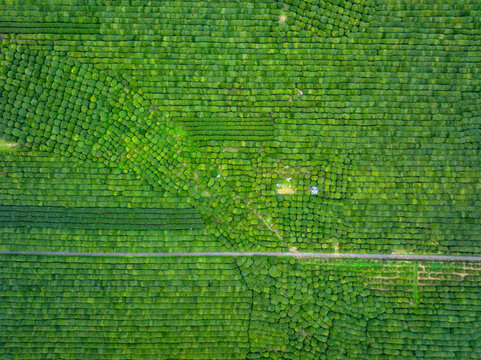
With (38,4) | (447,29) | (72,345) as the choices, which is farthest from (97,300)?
(447,29)

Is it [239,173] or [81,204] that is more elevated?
[239,173]

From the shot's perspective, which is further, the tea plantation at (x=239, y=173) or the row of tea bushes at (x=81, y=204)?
the row of tea bushes at (x=81, y=204)

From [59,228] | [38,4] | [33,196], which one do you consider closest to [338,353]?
[59,228]

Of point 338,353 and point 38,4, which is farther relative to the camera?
point 38,4

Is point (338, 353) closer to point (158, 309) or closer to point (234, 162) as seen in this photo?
point (158, 309)

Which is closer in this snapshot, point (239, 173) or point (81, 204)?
point (81, 204)

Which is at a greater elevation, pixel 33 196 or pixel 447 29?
pixel 447 29

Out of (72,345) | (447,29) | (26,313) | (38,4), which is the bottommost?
(72,345)

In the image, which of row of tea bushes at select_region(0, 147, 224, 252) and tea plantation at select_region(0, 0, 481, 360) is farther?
row of tea bushes at select_region(0, 147, 224, 252)
